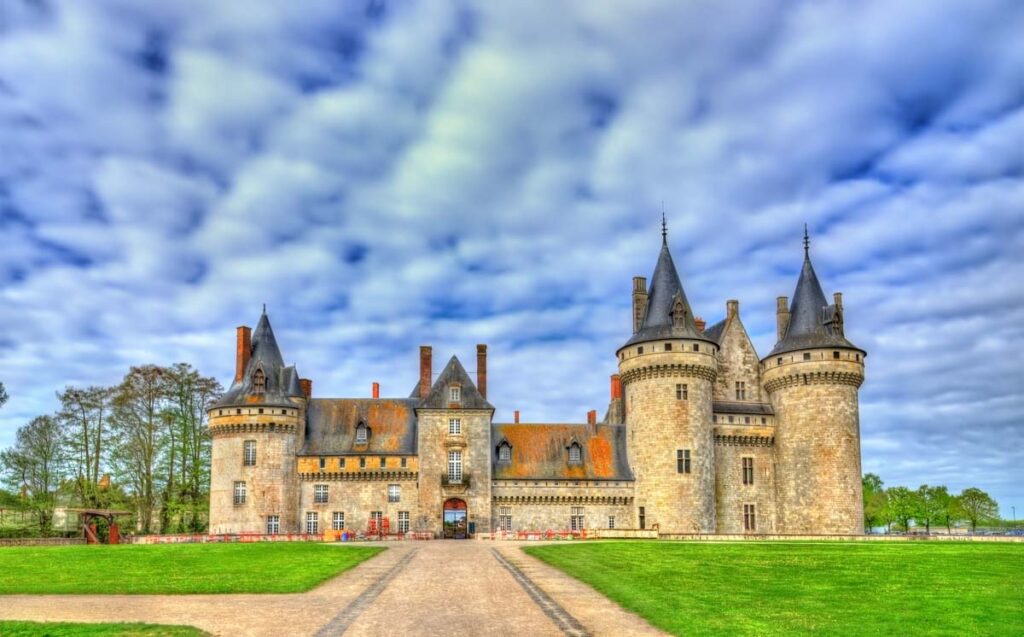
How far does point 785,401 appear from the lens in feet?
180

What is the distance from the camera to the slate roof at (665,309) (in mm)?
53438

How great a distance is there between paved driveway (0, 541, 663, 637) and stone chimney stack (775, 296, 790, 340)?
39417 millimetres

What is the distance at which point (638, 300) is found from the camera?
190ft

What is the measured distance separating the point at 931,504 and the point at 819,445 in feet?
149

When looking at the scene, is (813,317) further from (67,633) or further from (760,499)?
(67,633)

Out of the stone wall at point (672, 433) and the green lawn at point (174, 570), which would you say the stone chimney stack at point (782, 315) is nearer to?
the stone wall at point (672, 433)

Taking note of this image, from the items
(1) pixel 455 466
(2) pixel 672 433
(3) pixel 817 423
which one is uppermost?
(3) pixel 817 423

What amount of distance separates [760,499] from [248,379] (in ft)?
109

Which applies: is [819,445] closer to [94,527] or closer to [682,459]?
[682,459]

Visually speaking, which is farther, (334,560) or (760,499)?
(760,499)

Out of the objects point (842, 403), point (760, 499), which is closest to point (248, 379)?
point (760, 499)

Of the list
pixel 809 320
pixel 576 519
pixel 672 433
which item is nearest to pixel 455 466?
pixel 576 519

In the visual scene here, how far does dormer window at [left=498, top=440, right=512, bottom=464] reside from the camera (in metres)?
55.7

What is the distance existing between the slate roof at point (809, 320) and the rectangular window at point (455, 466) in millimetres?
21026
